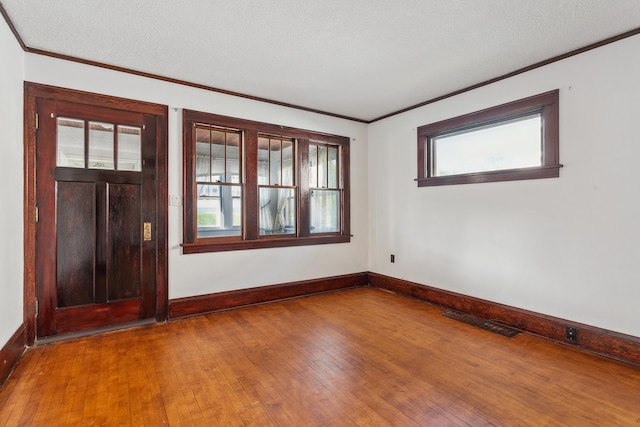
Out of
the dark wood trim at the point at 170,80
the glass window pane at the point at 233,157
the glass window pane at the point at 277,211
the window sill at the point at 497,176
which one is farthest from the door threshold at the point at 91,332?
the window sill at the point at 497,176

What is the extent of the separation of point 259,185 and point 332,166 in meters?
1.34

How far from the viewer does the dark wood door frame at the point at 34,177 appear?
2936 millimetres

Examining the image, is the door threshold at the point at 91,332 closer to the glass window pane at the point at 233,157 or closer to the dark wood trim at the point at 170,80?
the glass window pane at the point at 233,157

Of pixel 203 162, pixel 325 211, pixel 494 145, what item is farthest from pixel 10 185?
pixel 494 145

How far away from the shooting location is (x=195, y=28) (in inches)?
104

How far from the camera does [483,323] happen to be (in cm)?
354

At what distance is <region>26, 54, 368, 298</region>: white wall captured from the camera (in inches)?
128

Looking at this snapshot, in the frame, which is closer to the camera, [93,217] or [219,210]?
[93,217]

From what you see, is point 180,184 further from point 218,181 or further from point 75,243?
point 75,243

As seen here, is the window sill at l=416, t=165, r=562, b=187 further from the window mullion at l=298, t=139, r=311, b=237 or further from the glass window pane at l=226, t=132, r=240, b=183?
the glass window pane at l=226, t=132, r=240, b=183

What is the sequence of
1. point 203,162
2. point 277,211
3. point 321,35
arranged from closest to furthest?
1. point 321,35
2. point 203,162
3. point 277,211

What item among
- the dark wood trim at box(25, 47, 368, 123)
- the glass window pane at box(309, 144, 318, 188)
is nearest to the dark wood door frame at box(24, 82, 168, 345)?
the dark wood trim at box(25, 47, 368, 123)

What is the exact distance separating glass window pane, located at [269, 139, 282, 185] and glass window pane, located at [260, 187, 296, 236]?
0.47 ft

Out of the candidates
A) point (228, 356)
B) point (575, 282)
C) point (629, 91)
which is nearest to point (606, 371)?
point (575, 282)
